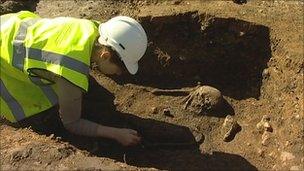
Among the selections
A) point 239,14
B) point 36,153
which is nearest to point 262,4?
point 239,14

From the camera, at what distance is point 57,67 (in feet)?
12.0

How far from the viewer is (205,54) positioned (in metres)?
5.04

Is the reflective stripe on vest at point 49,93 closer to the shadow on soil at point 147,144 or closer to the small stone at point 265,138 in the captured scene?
the shadow on soil at point 147,144

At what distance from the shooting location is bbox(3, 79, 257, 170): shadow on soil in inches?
165

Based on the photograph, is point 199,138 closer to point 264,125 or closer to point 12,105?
point 264,125

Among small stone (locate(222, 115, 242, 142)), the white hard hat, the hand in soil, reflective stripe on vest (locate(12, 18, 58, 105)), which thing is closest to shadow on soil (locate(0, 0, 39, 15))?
reflective stripe on vest (locate(12, 18, 58, 105))

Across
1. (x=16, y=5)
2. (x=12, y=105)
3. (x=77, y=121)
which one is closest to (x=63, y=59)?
(x=77, y=121)

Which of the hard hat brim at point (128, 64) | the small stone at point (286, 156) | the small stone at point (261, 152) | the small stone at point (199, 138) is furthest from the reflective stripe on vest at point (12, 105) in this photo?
the small stone at point (286, 156)

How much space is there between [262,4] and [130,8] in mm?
1265

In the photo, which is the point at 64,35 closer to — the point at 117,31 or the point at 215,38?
the point at 117,31

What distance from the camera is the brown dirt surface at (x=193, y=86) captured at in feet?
13.6

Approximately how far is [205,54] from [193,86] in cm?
31

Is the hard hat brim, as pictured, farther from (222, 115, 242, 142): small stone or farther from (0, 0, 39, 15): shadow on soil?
(0, 0, 39, 15): shadow on soil

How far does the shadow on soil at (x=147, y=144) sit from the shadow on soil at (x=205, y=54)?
586 mm
